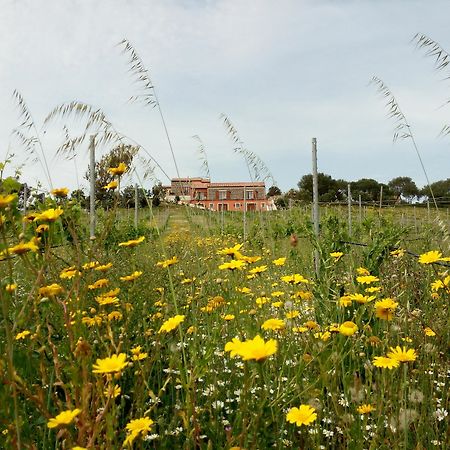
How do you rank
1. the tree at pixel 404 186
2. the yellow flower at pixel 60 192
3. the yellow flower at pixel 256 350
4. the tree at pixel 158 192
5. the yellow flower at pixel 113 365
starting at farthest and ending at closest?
the tree at pixel 404 186 < the tree at pixel 158 192 < the yellow flower at pixel 60 192 < the yellow flower at pixel 113 365 < the yellow flower at pixel 256 350

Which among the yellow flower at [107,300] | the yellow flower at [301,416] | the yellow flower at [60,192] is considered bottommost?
the yellow flower at [301,416]

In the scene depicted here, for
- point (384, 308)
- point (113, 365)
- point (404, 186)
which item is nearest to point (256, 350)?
point (113, 365)

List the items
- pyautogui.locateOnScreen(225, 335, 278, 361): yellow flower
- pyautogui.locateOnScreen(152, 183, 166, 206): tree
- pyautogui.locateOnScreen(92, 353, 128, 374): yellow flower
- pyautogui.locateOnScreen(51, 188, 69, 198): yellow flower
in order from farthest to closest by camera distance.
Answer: pyautogui.locateOnScreen(152, 183, 166, 206): tree
pyautogui.locateOnScreen(51, 188, 69, 198): yellow flower
pyautogui.locateOnScreen(92, 353, 128, 374): yellow flower
pyautogui.locateOnScreen(225, 335, 278, 361): yellow flower

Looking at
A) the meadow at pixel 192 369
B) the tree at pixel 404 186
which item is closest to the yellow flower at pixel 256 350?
the meadow at pixel 192 369

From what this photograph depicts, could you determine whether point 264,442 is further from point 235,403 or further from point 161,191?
point 161,191

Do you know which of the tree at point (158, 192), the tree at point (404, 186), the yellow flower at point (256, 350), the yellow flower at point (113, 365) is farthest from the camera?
the tree at point (404, 186)

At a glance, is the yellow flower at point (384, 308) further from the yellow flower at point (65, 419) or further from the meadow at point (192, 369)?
the yellow flower at point (65, 419)

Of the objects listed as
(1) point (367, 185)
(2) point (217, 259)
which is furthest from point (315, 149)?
(1) point (367, 185)

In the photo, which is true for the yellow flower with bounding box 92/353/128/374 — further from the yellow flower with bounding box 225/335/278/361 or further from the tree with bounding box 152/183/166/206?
the tree with bounding box 152/183/166/206

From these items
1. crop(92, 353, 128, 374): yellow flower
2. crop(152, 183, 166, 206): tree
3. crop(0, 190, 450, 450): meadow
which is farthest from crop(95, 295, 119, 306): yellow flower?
crop(152, 183, 166, 206): tree

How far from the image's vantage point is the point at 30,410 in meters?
1.58

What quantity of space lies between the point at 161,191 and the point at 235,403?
1151 millimetres

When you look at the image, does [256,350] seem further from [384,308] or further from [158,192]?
[158,192]

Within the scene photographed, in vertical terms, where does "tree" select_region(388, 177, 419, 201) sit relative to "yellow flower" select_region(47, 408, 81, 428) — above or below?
above
